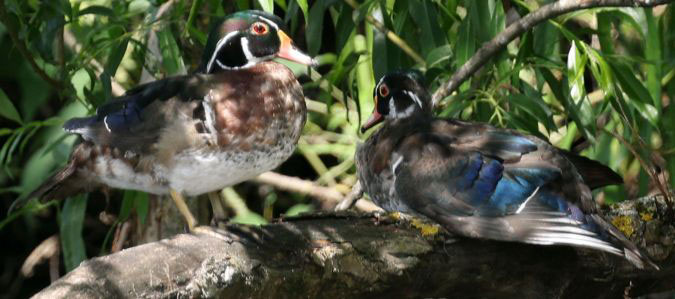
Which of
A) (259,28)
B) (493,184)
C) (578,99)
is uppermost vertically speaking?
(259,28)

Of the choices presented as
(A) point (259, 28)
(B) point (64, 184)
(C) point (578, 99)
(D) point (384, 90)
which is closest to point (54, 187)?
(B) point (64, 184)

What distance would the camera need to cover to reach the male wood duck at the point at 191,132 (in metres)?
2.77

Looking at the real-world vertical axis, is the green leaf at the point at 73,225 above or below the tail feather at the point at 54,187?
below

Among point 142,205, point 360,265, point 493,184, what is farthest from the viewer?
point 142,205

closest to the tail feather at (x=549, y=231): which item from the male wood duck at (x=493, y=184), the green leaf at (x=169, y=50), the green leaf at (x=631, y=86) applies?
the male wood duck at (x=493, y=184)

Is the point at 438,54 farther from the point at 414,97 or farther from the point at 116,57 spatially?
the point at 116,57

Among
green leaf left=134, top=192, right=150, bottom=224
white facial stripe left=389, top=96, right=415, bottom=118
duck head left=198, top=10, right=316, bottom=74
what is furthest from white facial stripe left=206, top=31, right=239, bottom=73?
green leaf left=134, top=192, right=150, bottom=224

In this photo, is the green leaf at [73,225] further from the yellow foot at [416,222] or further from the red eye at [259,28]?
the yellow foot at [416,222]

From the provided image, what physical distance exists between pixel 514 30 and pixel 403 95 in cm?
32

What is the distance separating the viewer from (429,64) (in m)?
3.10

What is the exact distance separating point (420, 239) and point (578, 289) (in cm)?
38

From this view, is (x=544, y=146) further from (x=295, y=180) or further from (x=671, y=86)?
(x=295, y=180)

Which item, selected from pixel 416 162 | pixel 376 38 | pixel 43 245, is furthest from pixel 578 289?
pixel 43 245

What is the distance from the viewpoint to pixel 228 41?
299 cm
